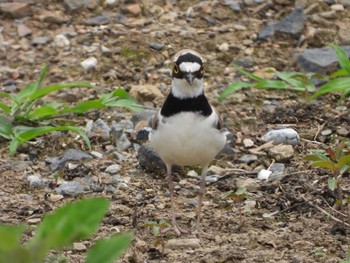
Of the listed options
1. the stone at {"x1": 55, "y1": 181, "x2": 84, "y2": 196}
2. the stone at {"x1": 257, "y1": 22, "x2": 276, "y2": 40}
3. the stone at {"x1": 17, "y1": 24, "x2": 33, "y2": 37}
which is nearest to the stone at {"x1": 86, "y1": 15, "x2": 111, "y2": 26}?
the stone at {"x1": 17, "y1": 24, "x2": 33, "y2": 37}

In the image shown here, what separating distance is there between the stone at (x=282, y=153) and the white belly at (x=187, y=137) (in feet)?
3.77

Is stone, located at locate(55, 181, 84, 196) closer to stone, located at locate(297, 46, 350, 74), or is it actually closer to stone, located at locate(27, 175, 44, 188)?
stone, located at locate(27, 175, 44, 188)

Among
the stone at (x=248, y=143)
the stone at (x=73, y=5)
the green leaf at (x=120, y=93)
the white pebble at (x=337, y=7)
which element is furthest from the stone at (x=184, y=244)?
the white pebble at (x=337, y=7)

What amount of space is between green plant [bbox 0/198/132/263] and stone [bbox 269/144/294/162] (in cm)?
436

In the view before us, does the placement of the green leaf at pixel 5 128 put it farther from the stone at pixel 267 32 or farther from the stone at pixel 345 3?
the stone at pixel 345 3

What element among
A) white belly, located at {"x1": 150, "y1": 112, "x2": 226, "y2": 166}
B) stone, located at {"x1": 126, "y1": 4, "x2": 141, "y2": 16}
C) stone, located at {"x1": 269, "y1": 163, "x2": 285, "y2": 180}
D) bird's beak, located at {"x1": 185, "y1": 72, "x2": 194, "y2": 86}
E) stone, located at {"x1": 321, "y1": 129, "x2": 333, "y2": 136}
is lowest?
stone, located at {"x1": 269, "y1": 163, "x2": 285, "y2": 180}

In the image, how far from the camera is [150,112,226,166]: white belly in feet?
17.2

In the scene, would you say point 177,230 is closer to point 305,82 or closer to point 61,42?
point 305,82

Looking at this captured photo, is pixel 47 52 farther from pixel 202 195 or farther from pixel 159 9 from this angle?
pixel 202 195

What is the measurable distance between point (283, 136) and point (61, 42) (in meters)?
Answer: 2.63

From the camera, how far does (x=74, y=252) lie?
4871 mm

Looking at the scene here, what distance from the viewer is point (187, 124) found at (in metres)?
5.23

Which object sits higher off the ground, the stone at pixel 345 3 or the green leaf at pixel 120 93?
the stone at pixel 345 3

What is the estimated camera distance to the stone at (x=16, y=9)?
8.59m
